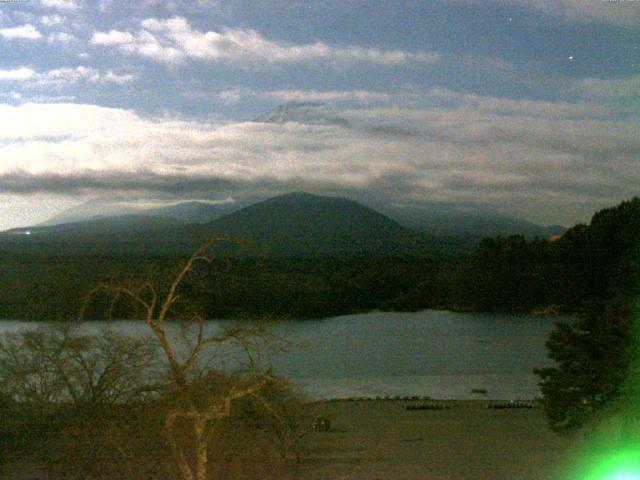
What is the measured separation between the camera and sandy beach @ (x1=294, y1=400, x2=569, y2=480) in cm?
1170

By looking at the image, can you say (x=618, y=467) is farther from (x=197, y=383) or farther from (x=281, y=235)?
(x=281, y=235)

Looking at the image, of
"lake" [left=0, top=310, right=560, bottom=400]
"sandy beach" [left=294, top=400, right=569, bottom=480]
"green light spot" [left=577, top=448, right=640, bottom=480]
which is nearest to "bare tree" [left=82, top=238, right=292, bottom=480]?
"sandy beach" [left=294, top=400, right=569, bottom=480]

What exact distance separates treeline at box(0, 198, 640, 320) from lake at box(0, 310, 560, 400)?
0.94 metres

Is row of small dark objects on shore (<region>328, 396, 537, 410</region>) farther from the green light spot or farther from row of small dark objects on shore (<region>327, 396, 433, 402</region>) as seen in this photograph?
the green light spot

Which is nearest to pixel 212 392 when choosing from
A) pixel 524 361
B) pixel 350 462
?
pixel 350 462

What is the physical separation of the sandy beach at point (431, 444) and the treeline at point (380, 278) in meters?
3.24

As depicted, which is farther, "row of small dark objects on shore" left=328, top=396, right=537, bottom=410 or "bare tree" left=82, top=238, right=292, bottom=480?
"row of small dark objects on shore" left=328, top=396, right=537, bottom=410

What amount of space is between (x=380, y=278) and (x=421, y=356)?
27.6 ft

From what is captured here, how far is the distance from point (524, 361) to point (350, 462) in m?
21.5

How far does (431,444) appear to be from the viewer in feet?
51.3

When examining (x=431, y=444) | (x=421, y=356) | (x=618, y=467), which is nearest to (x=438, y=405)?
(x=431, y=444)

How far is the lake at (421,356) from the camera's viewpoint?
27219 mm

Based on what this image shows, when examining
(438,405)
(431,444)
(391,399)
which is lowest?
(391,399)

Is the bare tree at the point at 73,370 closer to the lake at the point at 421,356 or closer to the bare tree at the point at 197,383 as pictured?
the bare tree at the point at 197,383
